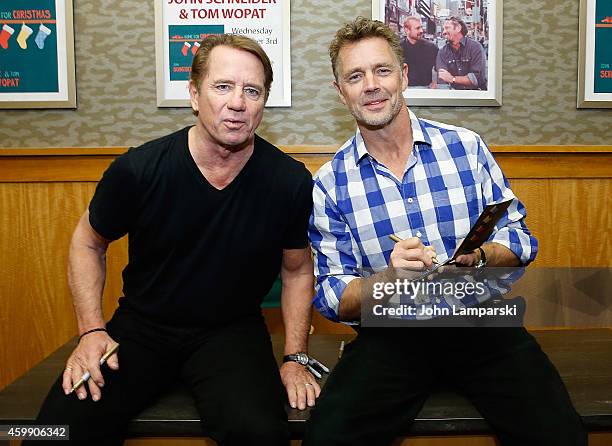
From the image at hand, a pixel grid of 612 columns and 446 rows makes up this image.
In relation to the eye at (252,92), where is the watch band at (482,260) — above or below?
below

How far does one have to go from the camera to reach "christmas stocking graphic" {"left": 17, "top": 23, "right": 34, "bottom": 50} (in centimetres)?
255

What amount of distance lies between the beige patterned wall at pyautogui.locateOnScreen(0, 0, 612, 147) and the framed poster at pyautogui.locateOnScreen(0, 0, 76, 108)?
0.04 metres

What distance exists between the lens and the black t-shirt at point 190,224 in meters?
1.59

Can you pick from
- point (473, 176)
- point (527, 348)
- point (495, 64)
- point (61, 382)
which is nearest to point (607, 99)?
point (495, 64)

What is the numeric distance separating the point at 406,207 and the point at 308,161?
102 centimetres

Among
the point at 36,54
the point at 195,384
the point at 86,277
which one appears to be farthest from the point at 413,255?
the point at 36,54

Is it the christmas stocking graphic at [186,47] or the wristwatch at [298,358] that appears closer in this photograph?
the wristwatch at [298,358]

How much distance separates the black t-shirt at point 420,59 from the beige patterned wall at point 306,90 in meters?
0.14

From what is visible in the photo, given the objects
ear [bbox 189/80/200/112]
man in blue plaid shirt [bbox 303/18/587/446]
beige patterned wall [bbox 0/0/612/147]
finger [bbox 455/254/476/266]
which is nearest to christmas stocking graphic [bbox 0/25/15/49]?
beige patterned wall [bbox 0/0/612/147]

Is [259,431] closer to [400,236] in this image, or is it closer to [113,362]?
[113,362]

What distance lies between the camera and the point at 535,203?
268 centimetres

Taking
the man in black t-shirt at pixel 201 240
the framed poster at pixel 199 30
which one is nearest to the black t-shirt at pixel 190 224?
the man in black t-shirt at pixel 201 240

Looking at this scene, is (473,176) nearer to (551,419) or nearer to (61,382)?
(551,419)

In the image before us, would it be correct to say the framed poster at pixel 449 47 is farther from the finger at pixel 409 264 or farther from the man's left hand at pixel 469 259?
the finger at pixel 409 264
